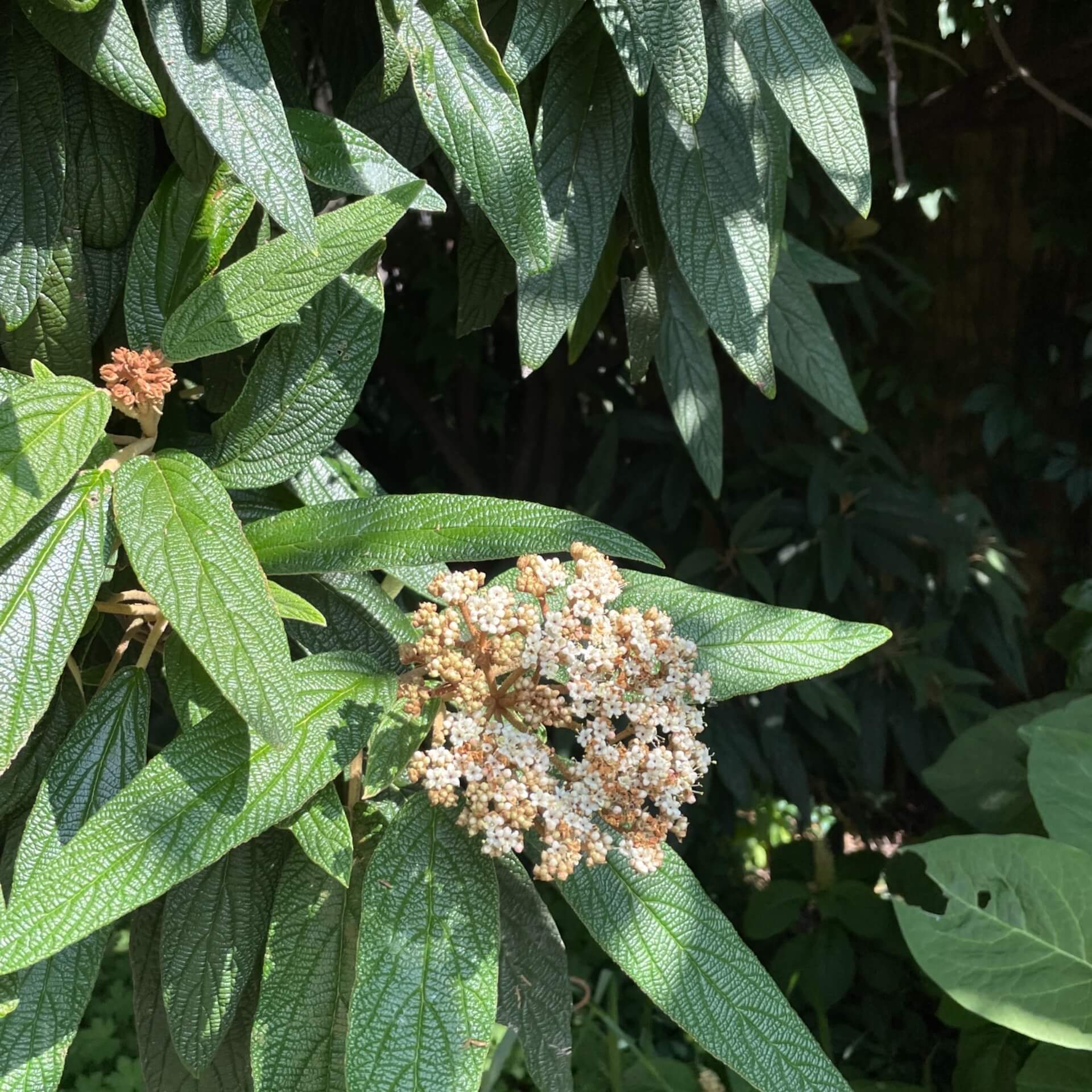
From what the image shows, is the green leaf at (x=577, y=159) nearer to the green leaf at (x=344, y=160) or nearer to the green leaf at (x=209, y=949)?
the green leaf at (x=344, y=160)

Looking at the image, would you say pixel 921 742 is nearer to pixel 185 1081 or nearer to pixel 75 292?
pixel 185 1081

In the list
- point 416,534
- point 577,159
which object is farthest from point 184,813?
point 577,159

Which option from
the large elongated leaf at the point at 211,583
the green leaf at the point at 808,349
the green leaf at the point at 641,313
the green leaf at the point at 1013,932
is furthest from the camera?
the green leaf at the point at 1013,932

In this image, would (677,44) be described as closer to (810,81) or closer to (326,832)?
(810,81)

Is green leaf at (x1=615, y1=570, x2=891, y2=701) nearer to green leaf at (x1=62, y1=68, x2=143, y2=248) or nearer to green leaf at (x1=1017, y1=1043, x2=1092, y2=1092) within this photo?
green leaf at (x1=62, y1=68, x2=143, y2=248)

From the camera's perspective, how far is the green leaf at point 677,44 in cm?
62

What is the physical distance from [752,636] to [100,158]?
520 mm

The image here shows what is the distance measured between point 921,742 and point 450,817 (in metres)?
1.61

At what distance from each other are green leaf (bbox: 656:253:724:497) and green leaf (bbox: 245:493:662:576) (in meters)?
0.31

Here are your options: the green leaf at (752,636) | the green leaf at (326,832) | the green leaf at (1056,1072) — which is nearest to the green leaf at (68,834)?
the green leaf at (326,832)

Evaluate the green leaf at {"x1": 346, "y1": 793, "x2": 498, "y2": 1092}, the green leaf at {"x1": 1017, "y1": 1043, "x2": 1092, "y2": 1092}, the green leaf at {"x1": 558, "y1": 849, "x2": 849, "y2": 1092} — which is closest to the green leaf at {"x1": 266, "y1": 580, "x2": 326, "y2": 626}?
the green leaf at {"x1": 346, "y1": 793, "x2": 498, "y2": 1092}

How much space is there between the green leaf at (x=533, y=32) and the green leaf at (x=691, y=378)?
0.97 feet

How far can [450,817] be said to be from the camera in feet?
2.05

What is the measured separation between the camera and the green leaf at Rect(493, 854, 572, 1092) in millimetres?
694
